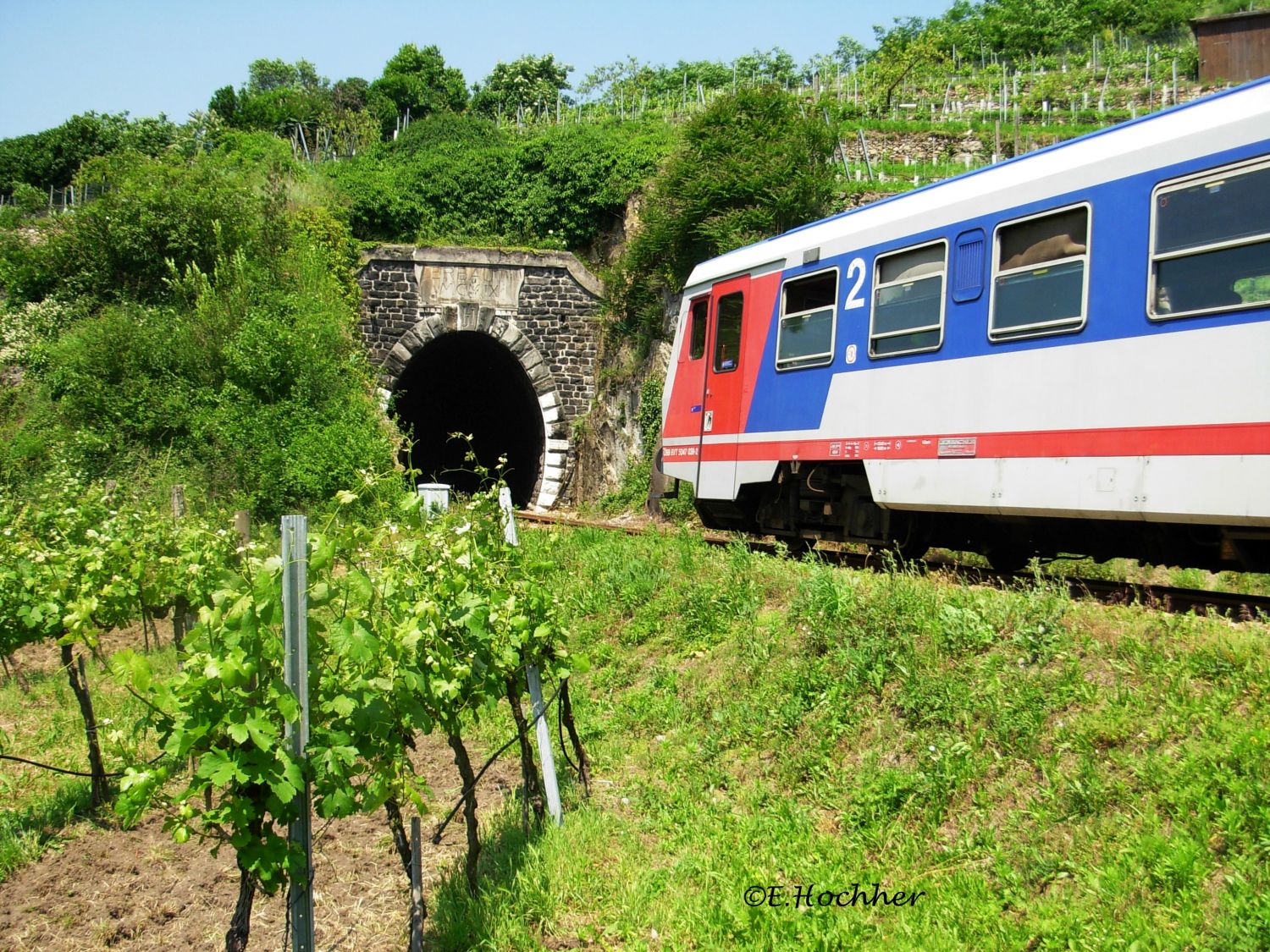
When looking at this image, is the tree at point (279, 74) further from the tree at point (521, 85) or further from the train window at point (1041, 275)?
the train window at point (1041, 275)

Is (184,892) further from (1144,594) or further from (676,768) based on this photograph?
(1144,594)

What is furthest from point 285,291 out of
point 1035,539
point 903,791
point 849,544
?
point 903,791

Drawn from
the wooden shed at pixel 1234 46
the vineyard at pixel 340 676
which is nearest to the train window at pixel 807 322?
the vineyard at pixel 340 676

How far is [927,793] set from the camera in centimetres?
462

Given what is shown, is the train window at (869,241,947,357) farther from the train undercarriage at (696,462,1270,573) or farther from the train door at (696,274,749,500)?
the train door at (696,274,749,500)

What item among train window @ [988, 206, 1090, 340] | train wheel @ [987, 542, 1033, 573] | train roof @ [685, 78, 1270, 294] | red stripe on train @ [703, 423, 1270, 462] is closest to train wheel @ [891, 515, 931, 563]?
train wheel @ [987, 542, 1033, 573]

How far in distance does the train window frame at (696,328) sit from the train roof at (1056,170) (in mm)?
1158

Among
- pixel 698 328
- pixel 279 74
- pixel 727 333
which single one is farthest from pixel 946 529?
pixel 279 74

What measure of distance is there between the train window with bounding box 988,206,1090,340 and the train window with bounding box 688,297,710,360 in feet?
13.1

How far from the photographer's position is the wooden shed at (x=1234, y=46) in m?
29.2

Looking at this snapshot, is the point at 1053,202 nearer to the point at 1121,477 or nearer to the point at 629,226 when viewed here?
the point at 1121,477

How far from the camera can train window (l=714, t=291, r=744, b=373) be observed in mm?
10250

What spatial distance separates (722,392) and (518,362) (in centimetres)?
1215

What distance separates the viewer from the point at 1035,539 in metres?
7.82
